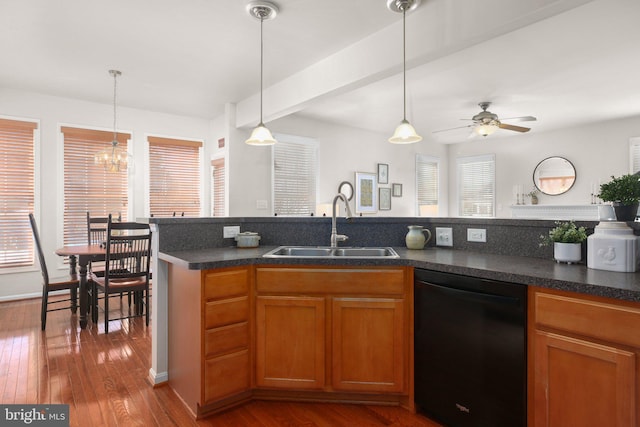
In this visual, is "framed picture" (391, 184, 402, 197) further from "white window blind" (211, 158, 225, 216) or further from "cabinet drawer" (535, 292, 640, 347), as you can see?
"cabinet drawer" (535, 292, 640, 347)

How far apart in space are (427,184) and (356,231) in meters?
5.55

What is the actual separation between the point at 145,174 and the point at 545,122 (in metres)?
6.64

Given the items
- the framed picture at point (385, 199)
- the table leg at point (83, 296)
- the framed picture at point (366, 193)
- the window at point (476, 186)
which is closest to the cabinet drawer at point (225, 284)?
the table leg at point (83, 296)

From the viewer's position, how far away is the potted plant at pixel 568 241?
1.79 m

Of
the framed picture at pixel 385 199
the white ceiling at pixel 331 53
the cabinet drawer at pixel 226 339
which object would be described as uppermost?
the white ceiling at pixel 331 53

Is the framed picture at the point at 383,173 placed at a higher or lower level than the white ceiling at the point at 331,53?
lower

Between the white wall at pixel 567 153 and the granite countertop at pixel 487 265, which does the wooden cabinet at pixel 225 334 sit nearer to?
the granite countertop at pixel 487 265

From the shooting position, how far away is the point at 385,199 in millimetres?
6836

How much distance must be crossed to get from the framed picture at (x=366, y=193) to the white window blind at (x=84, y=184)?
12.4 feet

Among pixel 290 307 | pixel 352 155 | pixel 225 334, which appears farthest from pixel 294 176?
pixel 225 334

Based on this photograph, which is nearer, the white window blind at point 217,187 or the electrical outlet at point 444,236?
the electrical outlet at point 444,236

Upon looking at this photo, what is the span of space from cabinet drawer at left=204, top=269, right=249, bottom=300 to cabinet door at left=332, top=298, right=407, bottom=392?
1.78ft

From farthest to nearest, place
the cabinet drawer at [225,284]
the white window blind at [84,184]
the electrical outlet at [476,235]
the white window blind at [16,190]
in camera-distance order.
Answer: the white window blind at [84,184] < the white window blind at [16,190] < the electrical outlet at [476,235] < the cabinet drawer at [225,284]

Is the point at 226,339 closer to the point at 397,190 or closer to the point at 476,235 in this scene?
the point at 476,235
